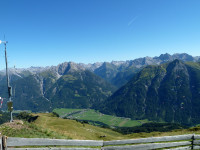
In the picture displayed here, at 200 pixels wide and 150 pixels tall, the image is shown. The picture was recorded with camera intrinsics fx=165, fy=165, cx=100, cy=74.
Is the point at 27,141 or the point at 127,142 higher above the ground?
the point at 27,141

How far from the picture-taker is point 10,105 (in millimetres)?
27062

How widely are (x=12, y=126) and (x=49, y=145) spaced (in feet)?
41.5

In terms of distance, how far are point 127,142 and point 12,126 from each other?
17682mm

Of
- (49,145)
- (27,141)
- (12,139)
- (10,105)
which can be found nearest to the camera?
(12,139)

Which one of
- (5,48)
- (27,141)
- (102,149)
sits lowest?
(102,149)

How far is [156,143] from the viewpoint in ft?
55.1

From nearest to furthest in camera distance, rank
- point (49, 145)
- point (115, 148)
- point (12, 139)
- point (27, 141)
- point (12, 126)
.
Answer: point (12, 139) → point (27, 141) → point (49, 145) → point (115, 148) → point (12, 126)

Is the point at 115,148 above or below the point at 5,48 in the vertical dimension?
below

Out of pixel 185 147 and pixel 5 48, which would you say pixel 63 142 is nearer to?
pixel 185 147

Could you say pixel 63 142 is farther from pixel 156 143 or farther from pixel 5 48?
pixel 5 48

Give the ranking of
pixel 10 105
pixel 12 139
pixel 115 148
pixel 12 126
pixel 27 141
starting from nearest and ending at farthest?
pixel 12 139 < pixel 27 141 < pixel 115 148 < pixel 12 126 < pixel 10 105

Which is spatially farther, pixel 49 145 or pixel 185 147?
pixel 185 147

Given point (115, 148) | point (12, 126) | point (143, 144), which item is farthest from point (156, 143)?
point (12, 126)

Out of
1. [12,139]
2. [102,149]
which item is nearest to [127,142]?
[102,149]
